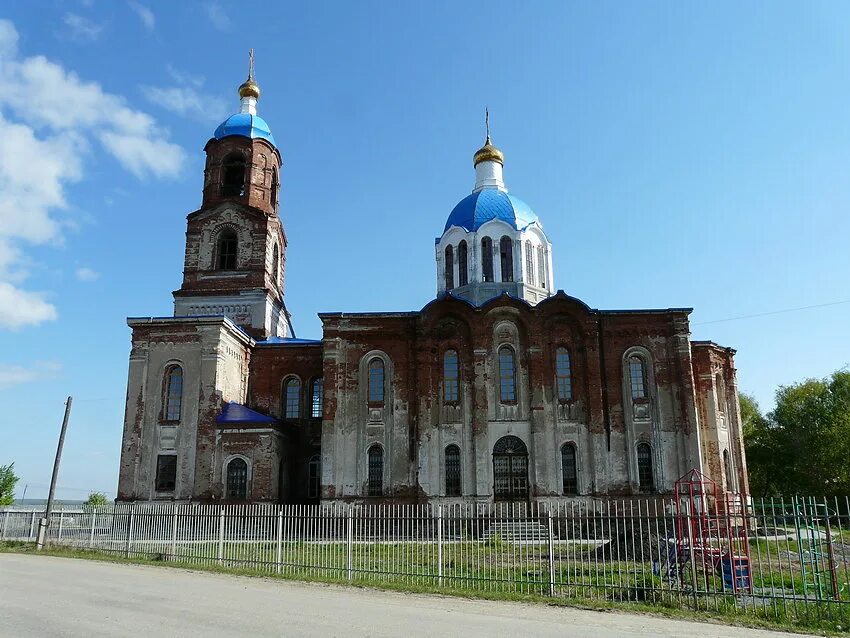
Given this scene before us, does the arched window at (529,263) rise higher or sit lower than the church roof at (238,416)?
higher

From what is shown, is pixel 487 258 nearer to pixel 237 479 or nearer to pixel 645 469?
pixel 645 469

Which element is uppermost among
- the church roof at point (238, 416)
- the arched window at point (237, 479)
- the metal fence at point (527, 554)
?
the church roof at point (238, 416)

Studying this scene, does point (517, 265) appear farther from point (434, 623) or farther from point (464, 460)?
point (434, 623)

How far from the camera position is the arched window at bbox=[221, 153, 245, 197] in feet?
126

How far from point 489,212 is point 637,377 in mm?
10764

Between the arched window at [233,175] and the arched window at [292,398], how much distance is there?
35.4 ft

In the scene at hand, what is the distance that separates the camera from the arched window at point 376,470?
97.7 ft

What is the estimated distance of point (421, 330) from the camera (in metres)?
30.9

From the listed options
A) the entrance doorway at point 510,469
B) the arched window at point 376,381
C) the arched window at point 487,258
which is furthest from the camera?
the arched window at point 487,258

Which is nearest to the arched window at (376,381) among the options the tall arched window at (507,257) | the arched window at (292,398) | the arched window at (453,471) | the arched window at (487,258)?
the arched window at (453,471)

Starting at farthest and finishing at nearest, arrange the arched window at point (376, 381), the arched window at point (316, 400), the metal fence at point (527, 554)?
the arched window at point (316, 400), the arched window at point (376, 381), the metal fence at point (527, 554)

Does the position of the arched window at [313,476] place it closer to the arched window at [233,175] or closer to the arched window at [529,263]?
the arched window at [529,263]

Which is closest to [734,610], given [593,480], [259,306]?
[593,480]

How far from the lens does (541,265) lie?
35.6m
